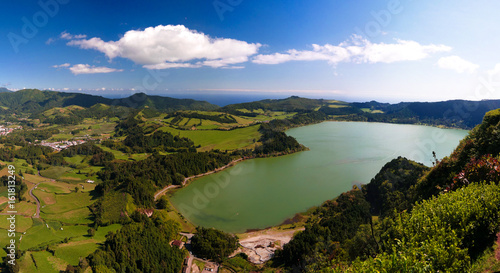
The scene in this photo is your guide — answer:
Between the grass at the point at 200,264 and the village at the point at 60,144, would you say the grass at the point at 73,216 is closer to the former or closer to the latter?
the grass at the point at 200,264

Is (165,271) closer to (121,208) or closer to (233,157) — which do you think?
(121,208)

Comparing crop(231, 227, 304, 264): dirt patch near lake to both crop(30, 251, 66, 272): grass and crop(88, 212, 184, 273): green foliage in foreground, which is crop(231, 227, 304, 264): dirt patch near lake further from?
crop(30, 251, 66, 272): grass

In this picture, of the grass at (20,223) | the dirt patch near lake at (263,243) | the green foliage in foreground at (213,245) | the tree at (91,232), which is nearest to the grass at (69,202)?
the grass at (20,223)

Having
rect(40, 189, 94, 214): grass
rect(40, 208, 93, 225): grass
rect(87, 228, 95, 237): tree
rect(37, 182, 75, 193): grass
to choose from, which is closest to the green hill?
rect(37, 182, 75, 193): grass

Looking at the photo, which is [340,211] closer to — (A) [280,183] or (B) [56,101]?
(A) [280,183]

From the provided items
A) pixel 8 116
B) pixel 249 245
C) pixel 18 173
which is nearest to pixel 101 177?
pixel 18 173

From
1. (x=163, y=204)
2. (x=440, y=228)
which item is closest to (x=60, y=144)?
(x=163, y=204)
